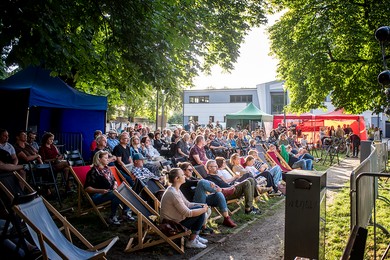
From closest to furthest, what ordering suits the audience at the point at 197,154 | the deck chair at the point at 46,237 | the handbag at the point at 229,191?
the deck chair at the point at 46,237
the handbag at the point at 229,191
the audience at the point at 197,154

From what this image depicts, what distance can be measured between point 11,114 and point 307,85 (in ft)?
46.7

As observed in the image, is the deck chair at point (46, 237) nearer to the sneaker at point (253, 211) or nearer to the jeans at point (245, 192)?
the jeans at point (245, 192)

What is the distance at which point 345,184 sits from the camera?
1069 centimetres

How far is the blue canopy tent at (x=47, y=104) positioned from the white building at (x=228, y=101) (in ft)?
108

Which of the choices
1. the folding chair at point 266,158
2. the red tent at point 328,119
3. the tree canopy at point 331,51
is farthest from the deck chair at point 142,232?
the red tent at point 328,119

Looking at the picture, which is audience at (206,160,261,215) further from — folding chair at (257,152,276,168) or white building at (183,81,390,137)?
white building at (183,81,390,137)

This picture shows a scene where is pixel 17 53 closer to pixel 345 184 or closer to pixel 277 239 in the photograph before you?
pixel 277 239

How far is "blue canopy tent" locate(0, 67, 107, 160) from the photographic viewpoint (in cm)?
1023

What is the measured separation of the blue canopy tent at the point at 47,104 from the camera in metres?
10.2

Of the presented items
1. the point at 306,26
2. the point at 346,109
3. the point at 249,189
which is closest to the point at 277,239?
the point at 249,189

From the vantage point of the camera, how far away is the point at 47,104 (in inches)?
403

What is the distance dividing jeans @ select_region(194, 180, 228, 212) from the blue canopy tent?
20.8ft

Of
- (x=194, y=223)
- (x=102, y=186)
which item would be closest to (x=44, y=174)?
(x=102, y=186)

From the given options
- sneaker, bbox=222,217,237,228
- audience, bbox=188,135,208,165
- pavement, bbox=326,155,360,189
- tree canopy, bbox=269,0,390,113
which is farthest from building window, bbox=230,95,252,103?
sneaker, bbox=222,217,237,228
